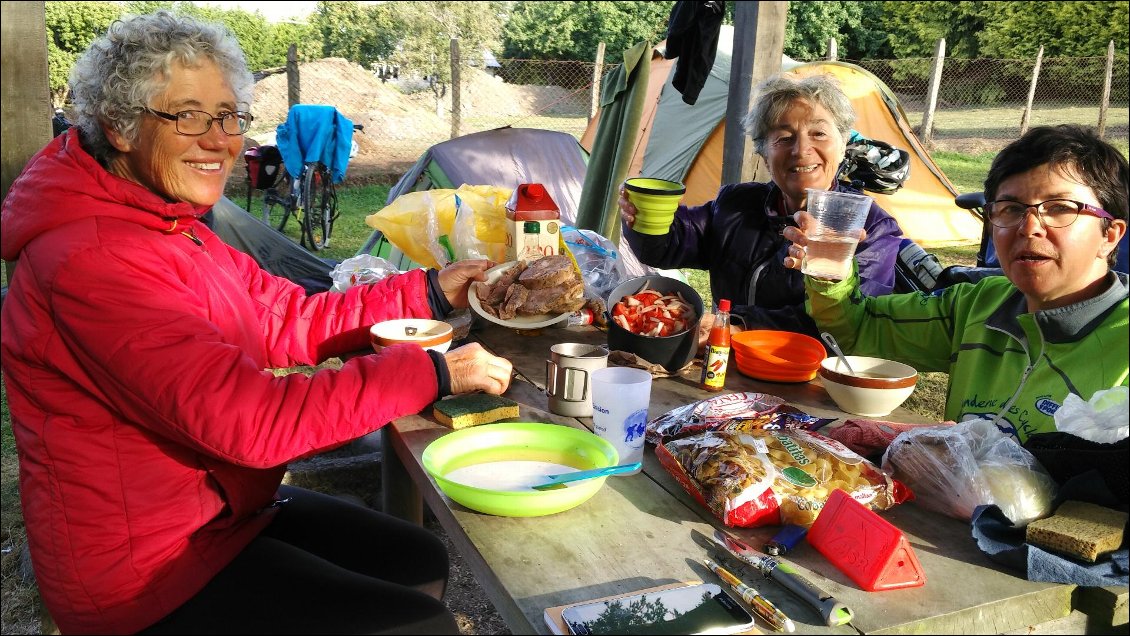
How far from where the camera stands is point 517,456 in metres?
1.79

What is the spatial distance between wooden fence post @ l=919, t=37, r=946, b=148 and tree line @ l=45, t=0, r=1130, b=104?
6.06 m

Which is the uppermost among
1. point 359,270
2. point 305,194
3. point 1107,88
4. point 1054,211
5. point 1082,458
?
point 1107,88

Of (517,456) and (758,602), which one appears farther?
(517,456)

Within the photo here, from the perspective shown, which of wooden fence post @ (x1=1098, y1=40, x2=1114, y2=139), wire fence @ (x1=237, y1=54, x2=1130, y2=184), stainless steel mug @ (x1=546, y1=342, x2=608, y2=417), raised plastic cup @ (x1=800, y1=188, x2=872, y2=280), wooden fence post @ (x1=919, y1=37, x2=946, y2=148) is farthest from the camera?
wire fence @ (x1=237, y1=54, x2=1130, y2=184)

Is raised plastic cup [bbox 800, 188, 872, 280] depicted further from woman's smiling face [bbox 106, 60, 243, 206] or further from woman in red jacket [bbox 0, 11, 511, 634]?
woman's smiling face [bbox 106, 60, 243, 206]

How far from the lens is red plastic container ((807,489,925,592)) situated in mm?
1323

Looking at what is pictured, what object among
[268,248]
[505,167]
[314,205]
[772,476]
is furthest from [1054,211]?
[314,205]

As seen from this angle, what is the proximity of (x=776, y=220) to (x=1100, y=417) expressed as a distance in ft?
6.45

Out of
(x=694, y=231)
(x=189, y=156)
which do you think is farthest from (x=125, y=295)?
(x=694, y=231)

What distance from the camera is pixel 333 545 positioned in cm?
206

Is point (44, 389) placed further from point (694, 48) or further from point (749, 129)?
point (694, 48)

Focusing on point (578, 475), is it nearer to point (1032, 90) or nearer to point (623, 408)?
point (623, 408)

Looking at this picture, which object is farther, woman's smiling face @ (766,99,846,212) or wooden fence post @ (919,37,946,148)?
wooden fence post @ (919,37,946,148)

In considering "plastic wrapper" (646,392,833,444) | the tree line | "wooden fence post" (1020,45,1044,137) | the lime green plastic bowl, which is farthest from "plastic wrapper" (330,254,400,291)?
the tree line
